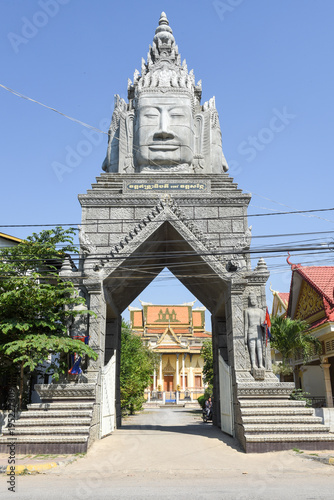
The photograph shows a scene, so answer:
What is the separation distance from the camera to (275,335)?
21.2 m

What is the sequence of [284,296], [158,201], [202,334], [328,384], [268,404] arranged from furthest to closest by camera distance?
[202,334] → [284,296] → [328,384] → [158,201] → [268,404]

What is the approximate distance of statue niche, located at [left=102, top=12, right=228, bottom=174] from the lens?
57.7 feet

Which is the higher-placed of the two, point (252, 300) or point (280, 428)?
point (252, 300)

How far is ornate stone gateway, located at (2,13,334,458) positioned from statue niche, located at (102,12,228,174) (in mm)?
43

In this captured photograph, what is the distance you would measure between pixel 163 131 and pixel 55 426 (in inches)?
441

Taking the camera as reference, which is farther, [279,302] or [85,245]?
[279,302]

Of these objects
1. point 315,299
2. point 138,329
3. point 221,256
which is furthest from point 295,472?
point 138,329

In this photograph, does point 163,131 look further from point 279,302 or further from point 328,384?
point 279,302

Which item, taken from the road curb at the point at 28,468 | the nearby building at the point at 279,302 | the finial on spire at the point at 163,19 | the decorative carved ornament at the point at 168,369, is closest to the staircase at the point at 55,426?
the road curb at the point at 28,468

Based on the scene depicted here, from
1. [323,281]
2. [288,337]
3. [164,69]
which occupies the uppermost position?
[164,69]

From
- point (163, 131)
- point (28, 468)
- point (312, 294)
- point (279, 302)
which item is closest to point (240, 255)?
point (163, 131)

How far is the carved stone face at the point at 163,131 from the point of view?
17531 millimetres

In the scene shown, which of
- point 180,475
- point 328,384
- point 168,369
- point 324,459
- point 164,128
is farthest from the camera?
point 168,369

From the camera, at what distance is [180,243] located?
1530cm
